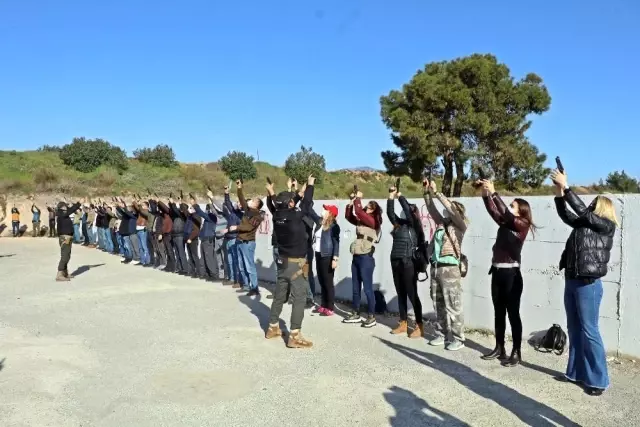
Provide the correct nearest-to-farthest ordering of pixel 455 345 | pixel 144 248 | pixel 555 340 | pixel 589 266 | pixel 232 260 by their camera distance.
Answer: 1. pixel 589 266
2. pixel 555 340
3. pixel 455 345
4. pixel 232 260
5. pixel 144 248

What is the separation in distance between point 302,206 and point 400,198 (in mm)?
1411

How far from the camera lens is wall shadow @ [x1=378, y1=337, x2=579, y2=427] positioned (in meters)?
4.67

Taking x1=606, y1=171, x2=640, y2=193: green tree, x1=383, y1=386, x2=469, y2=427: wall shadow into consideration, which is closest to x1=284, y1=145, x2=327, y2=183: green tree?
x1=606, y1=171, x2=640, y2=193: green tree

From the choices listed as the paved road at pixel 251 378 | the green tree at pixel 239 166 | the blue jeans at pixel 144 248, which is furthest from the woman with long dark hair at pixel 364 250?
the green tree at pixel 239 166

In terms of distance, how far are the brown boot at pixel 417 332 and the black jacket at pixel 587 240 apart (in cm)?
272

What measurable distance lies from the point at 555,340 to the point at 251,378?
3746 mm

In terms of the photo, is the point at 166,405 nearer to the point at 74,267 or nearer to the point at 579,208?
the point at 579,208

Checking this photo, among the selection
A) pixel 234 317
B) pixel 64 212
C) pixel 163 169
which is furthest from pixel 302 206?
pixel 163 169

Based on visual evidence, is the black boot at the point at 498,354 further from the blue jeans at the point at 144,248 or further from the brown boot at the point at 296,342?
the blue jeans at the point at 144,248

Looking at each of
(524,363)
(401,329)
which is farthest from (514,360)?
(401,329)

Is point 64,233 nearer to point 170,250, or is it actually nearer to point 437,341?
point 170,250

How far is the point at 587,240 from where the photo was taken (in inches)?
207

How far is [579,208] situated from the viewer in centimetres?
510

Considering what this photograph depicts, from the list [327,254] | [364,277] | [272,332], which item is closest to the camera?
[272,332]
